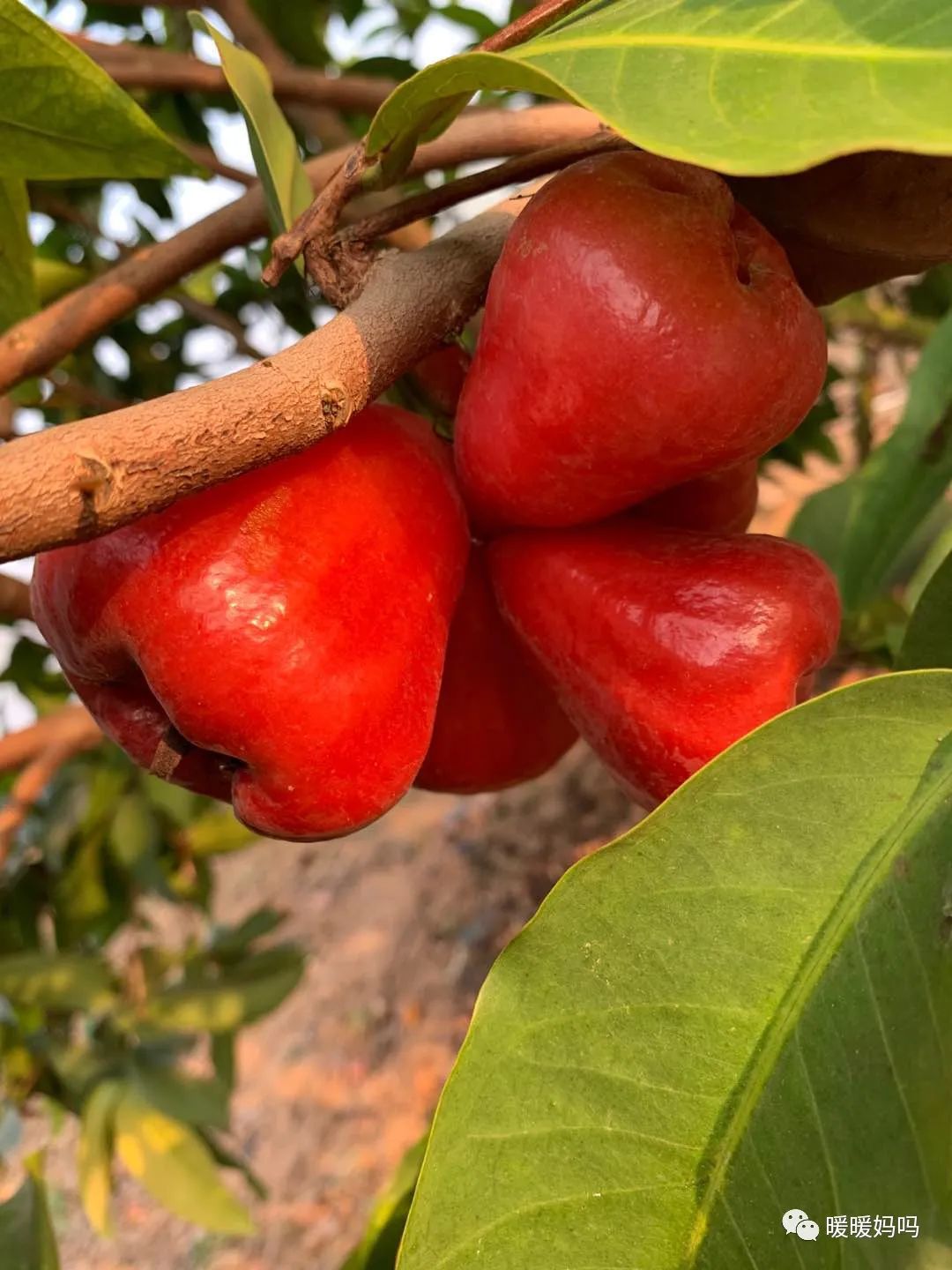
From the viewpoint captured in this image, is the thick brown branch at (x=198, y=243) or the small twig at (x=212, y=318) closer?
the thick brown branch at (x=198, y=243)

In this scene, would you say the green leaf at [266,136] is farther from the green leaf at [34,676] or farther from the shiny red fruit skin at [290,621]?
the green leaf at [34,676]

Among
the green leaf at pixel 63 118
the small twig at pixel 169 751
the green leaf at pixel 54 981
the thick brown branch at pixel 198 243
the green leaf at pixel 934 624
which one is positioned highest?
the green leaf at pixel 63 118

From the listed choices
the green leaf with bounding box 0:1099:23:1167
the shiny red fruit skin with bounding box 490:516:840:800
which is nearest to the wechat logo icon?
the shiny red fruit skin with bounding box 490:516:840:800

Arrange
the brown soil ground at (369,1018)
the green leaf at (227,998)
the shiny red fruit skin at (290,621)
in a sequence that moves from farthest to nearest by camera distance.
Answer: the brown soil ground at (369,1018) → the green leaf at (227,998) → the shiny red fruit skin at (290,621)

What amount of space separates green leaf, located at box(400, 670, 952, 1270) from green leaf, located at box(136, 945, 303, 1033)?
1075 mm

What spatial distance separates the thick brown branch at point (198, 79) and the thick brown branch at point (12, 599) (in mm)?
448

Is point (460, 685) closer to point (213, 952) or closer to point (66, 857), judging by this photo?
point (66, 857)

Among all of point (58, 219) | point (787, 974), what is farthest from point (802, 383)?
point (58, 219)

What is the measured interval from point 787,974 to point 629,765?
111mm

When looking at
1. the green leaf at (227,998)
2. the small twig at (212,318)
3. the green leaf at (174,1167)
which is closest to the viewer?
the small twig at (212,318)

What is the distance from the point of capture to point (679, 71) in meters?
0.34

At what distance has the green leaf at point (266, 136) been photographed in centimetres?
49

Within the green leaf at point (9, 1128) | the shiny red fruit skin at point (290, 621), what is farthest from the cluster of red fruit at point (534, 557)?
the green leaf at point (9, 1128)

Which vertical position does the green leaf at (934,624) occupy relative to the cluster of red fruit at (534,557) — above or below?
below
